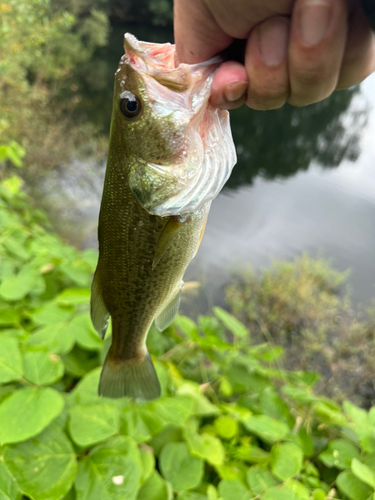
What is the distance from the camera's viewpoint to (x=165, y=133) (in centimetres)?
118

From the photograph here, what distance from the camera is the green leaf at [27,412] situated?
123 cm

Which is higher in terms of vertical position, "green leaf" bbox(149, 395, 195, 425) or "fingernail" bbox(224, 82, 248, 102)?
"fingernail" bbox(224, 82, 248, 102)

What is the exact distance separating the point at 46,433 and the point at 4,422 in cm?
18

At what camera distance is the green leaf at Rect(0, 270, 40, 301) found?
197cm

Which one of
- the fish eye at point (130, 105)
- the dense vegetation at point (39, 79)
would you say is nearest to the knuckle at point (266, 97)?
the fish eye at point (130, 105)

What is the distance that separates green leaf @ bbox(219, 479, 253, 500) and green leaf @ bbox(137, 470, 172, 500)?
0.93 ft

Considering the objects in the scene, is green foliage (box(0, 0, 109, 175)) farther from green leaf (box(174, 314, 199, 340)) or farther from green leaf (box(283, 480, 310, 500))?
green leaf (box(283, 480, 310, 500))

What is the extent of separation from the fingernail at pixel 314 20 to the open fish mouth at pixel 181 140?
35 cm

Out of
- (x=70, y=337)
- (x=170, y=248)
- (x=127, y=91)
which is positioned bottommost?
(x=70, y=337)

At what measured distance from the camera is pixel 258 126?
16.6m

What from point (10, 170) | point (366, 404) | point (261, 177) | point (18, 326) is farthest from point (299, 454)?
point (261, 177)

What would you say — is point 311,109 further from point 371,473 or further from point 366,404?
point 371,473

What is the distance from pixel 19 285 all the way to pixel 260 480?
1776mm

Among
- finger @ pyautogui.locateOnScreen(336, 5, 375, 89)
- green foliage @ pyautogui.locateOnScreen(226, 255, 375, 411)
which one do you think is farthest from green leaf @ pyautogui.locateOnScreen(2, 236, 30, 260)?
green foliage @ pyautogui.locateOnScreen(226, 255, 375, 411)
